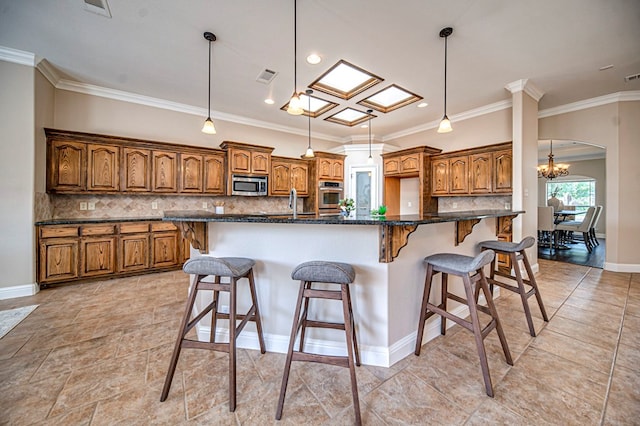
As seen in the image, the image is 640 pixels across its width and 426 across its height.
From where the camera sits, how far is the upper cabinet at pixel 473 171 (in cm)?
414

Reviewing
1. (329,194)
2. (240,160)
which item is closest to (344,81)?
(240,160)

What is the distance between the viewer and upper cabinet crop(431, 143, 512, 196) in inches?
163

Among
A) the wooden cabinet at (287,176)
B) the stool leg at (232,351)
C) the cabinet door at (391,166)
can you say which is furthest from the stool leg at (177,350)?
the cabinet door at (391,166)

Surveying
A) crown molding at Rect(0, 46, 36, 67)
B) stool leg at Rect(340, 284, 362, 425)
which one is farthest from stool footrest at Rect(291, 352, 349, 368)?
crown molding at Rect(0, 46, 36, 67)

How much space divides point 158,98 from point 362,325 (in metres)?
4.82

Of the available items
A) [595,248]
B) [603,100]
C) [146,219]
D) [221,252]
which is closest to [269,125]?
[146,219]

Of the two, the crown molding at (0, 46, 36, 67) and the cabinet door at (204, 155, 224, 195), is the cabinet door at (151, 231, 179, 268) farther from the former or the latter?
the crown molding at (0, 46, 36, 67)

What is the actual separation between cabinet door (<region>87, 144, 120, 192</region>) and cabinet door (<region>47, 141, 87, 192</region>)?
0.07 meters

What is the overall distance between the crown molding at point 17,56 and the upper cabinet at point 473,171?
249 inches

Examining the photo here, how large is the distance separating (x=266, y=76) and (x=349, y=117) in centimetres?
226

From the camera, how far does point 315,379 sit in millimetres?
1659

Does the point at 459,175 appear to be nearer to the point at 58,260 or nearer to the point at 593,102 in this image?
the point at 593,102

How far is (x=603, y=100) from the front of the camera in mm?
4133

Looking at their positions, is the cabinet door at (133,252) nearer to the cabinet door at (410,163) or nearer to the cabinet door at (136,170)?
the cabinet door at (136,170)
